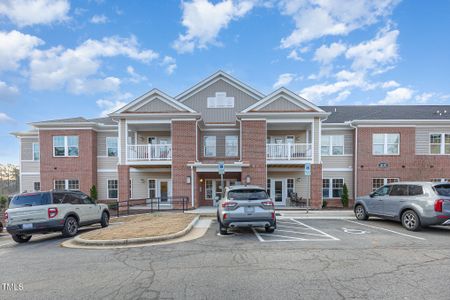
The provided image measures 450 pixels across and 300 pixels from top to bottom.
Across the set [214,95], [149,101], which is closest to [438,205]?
[214,95]

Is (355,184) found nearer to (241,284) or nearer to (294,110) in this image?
(294,110)

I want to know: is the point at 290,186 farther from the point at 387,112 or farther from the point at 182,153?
the point at 387,112

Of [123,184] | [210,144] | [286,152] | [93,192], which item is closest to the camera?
[123,184]

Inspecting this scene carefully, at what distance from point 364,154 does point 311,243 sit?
1368 centimetres

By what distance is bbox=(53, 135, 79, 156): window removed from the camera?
18.9 m

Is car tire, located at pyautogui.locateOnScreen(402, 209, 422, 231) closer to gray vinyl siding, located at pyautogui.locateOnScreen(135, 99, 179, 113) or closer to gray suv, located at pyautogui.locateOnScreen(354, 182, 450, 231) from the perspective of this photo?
gray suv, located at pyautogui.locateOnScreen(354, 182, 450, 231)

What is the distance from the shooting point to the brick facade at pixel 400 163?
17812 millimetres

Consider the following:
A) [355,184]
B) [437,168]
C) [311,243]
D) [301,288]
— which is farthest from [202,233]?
[437,168]

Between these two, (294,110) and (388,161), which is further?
(388,161)

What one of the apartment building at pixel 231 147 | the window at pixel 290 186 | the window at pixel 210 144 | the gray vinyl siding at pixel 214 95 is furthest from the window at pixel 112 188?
the window at pixel 290 186

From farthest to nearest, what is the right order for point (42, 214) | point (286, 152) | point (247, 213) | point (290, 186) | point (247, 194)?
point (290, 186) → point (286, 152) → point (247, 194) → point (42, 214) → point (247, 213)

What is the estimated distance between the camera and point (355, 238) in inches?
311

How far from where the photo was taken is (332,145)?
19125 mm

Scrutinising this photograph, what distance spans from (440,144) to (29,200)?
25.2 m
